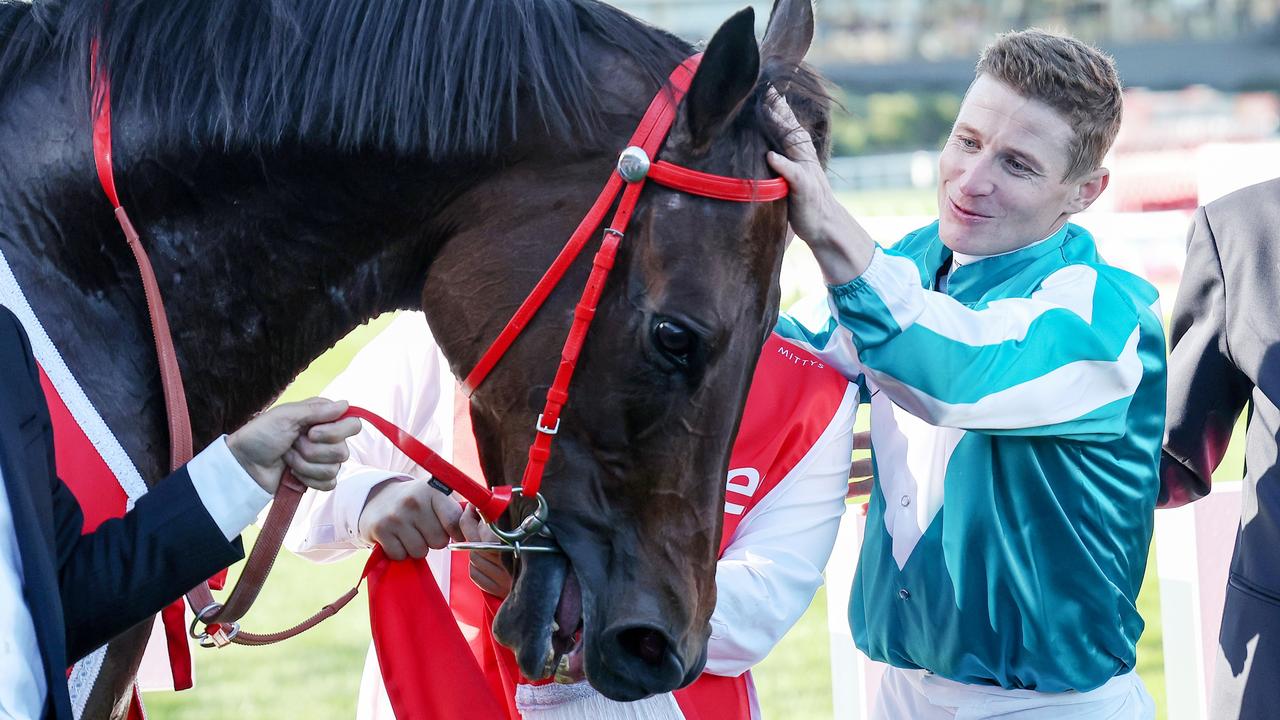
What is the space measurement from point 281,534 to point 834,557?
195cm

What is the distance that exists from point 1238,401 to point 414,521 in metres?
1.79

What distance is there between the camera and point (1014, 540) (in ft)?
6.91

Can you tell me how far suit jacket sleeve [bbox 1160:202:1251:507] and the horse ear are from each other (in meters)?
1.37

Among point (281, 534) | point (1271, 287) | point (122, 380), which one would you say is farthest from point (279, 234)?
point (1271, 287)

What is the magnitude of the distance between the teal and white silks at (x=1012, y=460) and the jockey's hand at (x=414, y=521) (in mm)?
696

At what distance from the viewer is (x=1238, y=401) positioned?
8.52ft

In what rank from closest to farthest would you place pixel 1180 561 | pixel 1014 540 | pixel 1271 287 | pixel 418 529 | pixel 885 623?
1. pixel 418 529
2. pixel 1014 540
3. pixel 885 623
4. pixel 1271 287
5. pixel 1180 561

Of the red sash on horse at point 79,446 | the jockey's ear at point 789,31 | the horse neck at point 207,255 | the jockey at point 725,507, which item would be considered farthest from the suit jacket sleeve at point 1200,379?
the red sash on horse at point 79,446

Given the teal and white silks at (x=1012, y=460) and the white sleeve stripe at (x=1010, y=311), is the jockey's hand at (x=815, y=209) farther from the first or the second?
the white sleeve stripe at (x=1010, y=311)

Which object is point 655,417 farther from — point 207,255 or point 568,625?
point 207,255

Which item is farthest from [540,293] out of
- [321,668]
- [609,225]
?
[321,668]

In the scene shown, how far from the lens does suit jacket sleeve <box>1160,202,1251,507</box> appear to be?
2.52m

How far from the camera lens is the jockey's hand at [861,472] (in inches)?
107

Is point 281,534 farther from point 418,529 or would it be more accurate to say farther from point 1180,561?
point 1180,561
